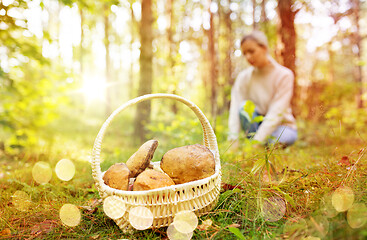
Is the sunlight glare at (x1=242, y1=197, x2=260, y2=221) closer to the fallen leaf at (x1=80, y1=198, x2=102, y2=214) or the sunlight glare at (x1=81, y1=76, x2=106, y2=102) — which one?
the fallen leaf at (x1=80, y1=198, x2=102, y2=214)

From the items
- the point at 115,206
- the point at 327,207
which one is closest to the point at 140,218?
the point at 115,206

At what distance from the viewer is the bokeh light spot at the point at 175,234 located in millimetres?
1301

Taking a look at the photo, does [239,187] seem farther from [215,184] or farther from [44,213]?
[44,213]

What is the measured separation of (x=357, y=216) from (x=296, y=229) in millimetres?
285

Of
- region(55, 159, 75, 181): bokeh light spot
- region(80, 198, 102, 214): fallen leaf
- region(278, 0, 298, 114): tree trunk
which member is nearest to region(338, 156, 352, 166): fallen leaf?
region(80, 198, 102, 214): fallen leaf

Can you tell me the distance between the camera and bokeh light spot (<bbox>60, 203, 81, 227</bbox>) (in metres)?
1.50

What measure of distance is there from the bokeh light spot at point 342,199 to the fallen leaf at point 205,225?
2.22 feet

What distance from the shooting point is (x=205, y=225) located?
1379mm

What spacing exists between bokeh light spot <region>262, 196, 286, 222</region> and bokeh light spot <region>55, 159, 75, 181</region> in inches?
74.1

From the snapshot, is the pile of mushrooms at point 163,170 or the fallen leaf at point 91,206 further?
the fallen leaf at point 91,206

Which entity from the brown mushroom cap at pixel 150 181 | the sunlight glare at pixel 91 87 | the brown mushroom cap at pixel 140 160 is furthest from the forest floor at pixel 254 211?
the sunlight glare at pixel 91 87

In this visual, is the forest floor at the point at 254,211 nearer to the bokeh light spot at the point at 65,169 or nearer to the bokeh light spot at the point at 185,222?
the bokeh light spot at the point at 185,222

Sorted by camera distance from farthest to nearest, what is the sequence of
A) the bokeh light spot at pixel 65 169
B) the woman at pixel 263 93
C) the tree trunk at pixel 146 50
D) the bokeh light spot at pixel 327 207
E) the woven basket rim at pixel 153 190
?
1. the tree trunk at pixel 146 50
2. the woman at pixel 263 93
3. the bokeh light spot at pixel 65 169
4. the woven basket rim at pixel 153 190
5. the bokeh light spot at pixel 327 207

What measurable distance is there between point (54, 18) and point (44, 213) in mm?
23333
